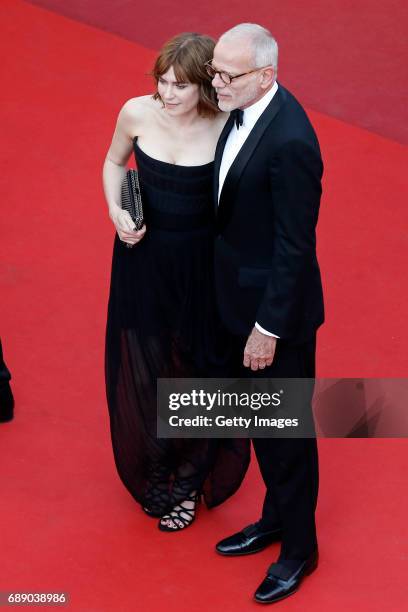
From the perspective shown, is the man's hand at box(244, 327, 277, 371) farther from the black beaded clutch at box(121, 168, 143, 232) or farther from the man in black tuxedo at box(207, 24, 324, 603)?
the black beaded clutch at box(121, 168, 143, 232)

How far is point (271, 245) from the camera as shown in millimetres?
3238

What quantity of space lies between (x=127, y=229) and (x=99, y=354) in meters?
1.21

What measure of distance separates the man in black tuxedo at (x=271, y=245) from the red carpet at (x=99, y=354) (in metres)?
0.28

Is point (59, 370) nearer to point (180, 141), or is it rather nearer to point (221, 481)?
point (221, 481)

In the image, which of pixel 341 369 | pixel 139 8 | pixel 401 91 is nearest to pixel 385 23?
pixel 401 91

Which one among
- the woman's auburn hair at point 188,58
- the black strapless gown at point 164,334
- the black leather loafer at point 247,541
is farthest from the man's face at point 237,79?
the black leather loafer at point 247,541

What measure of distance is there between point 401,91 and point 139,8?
1.66 m

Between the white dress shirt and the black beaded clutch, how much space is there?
1.02 feet

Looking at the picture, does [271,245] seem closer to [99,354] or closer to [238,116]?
[238,116]

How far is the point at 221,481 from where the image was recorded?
12.8 feet

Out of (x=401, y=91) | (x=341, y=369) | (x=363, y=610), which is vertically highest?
(x=401, y=91)

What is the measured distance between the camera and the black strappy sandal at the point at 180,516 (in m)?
3.85

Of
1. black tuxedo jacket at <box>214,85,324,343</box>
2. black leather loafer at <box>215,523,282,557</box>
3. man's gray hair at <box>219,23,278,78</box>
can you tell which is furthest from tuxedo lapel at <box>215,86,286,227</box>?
black leather loafer at <box>215,523,282,557</box>

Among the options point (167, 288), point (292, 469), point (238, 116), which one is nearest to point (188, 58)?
A: point (238, 116)
